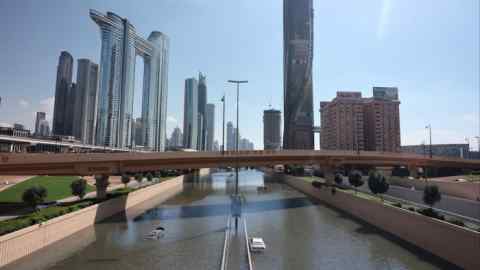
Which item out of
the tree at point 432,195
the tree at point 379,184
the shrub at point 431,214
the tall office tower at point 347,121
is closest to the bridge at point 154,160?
the tree at point 379,184

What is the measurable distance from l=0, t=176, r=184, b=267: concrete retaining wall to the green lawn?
40.8ft

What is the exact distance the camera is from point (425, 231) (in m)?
26.6

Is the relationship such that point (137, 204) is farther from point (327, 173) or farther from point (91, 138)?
point (91, 138)

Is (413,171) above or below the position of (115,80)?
below

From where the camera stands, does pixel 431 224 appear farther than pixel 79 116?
No

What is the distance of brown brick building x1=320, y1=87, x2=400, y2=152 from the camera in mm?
158500

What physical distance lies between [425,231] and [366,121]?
512 ft

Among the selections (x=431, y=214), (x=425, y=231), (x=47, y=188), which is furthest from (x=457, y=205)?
(x=47, y=188)

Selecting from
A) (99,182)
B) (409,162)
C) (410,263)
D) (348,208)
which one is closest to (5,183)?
(99,182)

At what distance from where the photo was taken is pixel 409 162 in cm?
6944

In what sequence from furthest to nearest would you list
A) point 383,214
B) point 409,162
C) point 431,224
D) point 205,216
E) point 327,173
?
point 409,162
point 327,173
point 205,216
point 383,214
point 431,224

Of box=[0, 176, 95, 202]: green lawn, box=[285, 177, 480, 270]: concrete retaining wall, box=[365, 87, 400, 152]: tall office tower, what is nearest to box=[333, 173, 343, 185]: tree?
box=[285, 177, 480, 270]: concrete retaining wall

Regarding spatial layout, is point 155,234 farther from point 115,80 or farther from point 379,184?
point 115,80

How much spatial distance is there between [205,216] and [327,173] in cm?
3043
